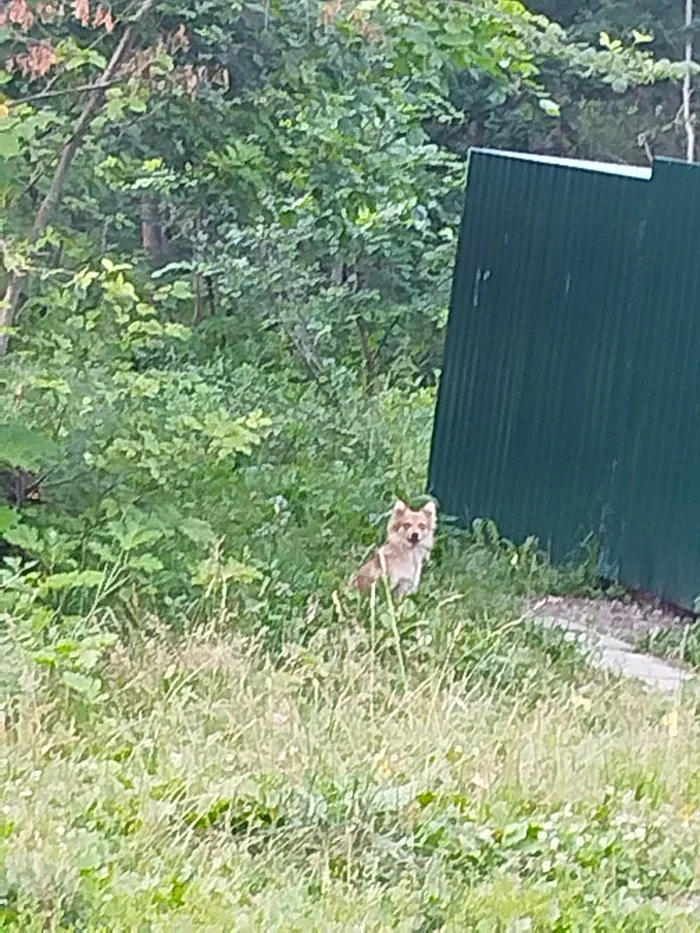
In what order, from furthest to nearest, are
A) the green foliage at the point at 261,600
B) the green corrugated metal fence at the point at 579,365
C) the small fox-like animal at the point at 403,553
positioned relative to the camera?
the green corrugated metal fence at the point at 579,365, the small fox-like animal at the point at 403,553, the green foliage at the point at 261,600

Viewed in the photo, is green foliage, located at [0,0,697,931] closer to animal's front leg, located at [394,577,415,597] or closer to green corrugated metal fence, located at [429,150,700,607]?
animal's front leg, located at [394,577,415,597]

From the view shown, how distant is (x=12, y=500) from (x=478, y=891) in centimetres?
449

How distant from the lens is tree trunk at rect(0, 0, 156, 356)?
8.61m

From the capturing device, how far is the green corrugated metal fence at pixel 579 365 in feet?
29.7

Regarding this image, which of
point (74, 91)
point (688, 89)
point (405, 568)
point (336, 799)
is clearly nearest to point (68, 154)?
point (74, 91)

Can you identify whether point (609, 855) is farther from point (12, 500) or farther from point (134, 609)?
point (12, 500)

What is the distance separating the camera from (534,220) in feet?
34.0

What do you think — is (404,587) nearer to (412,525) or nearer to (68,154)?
(412,525)

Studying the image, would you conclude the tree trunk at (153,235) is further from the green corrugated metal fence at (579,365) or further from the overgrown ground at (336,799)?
the overgrown ground at (336,799)

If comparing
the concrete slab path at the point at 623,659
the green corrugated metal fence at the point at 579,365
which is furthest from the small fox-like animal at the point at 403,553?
the green corrugated metal fence at the point at 579,365

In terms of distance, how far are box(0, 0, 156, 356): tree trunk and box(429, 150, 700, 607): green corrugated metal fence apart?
114 inches

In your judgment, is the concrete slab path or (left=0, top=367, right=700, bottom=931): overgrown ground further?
the concrete slab path

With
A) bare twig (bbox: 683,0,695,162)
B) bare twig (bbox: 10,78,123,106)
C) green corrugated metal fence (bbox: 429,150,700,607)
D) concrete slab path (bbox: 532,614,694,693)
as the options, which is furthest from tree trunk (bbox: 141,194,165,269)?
concrete slab path (bbox: 532,614,694,693)

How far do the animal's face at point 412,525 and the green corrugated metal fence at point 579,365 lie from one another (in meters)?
1.35
